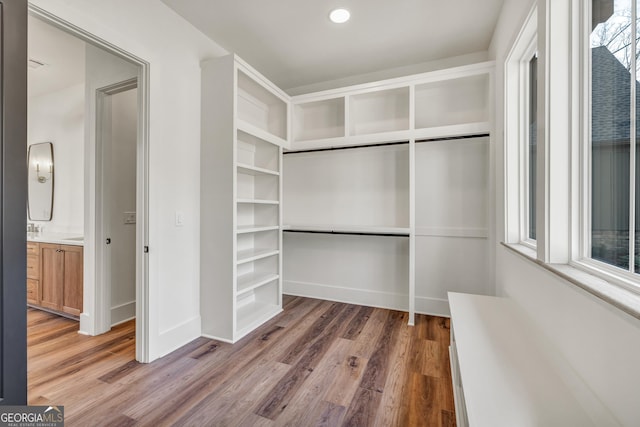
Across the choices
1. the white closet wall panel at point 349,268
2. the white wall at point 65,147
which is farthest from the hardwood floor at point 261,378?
the white wall at point 65,147

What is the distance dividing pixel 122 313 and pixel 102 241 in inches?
31.0

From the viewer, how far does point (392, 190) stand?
3.14 m

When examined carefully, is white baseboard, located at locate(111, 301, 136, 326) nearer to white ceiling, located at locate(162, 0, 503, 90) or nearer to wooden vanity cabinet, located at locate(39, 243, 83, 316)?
wooden vanity cabinet, located at locate(39, 243, 83, 316)

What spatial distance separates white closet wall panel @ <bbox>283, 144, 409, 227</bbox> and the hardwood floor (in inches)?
48.1

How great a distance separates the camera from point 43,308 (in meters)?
3.04

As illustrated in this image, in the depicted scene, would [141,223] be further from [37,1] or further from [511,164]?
[511,164]

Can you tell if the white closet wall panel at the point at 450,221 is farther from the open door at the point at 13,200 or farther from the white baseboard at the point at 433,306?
the open door at the point at 13,200

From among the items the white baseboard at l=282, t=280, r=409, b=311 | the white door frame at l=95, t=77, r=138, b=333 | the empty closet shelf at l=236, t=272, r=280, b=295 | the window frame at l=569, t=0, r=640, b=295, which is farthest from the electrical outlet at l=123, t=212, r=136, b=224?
the window frame at l=569, t=0, r=640, b=295

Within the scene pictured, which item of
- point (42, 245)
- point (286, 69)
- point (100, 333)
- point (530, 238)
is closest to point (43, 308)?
point (42, 245)

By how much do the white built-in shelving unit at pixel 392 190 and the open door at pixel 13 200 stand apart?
2.19 meters

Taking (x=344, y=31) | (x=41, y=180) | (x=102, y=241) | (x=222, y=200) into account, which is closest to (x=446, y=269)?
(x=222, y=200)

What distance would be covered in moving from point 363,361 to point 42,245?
3.50m

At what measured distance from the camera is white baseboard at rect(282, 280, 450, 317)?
9.68 feet

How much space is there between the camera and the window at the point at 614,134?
37.0 inches
